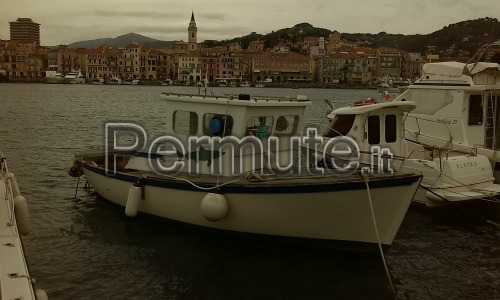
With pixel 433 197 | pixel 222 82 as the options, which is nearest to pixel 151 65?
pixel 222 82

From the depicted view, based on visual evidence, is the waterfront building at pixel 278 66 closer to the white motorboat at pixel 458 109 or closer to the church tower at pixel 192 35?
the church tower at pixel 192 35

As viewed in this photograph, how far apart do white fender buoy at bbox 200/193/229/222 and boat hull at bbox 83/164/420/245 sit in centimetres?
20

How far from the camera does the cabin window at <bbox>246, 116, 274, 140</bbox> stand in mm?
11586

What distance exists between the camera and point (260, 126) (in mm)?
11781

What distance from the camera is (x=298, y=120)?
41.1ft

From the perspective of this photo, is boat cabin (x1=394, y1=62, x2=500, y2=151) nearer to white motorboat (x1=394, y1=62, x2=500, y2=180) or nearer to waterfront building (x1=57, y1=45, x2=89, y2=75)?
white motorboat (x1=394, y1=62, x2=500, y2=180)

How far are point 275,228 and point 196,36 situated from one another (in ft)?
590

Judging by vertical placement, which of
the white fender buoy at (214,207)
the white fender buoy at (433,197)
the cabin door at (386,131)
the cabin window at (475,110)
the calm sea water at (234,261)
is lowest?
the calm sea water at (234,261)

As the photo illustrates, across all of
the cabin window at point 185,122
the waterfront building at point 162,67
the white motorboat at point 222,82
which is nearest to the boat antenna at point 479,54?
the cabin window at point 185,122

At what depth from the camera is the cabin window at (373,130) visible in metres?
14.7

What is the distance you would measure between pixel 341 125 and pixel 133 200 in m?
6.73

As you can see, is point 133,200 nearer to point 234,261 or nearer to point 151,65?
point 234,261

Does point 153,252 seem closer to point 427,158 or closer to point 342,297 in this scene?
point 342,297

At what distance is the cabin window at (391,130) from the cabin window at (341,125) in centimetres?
102
